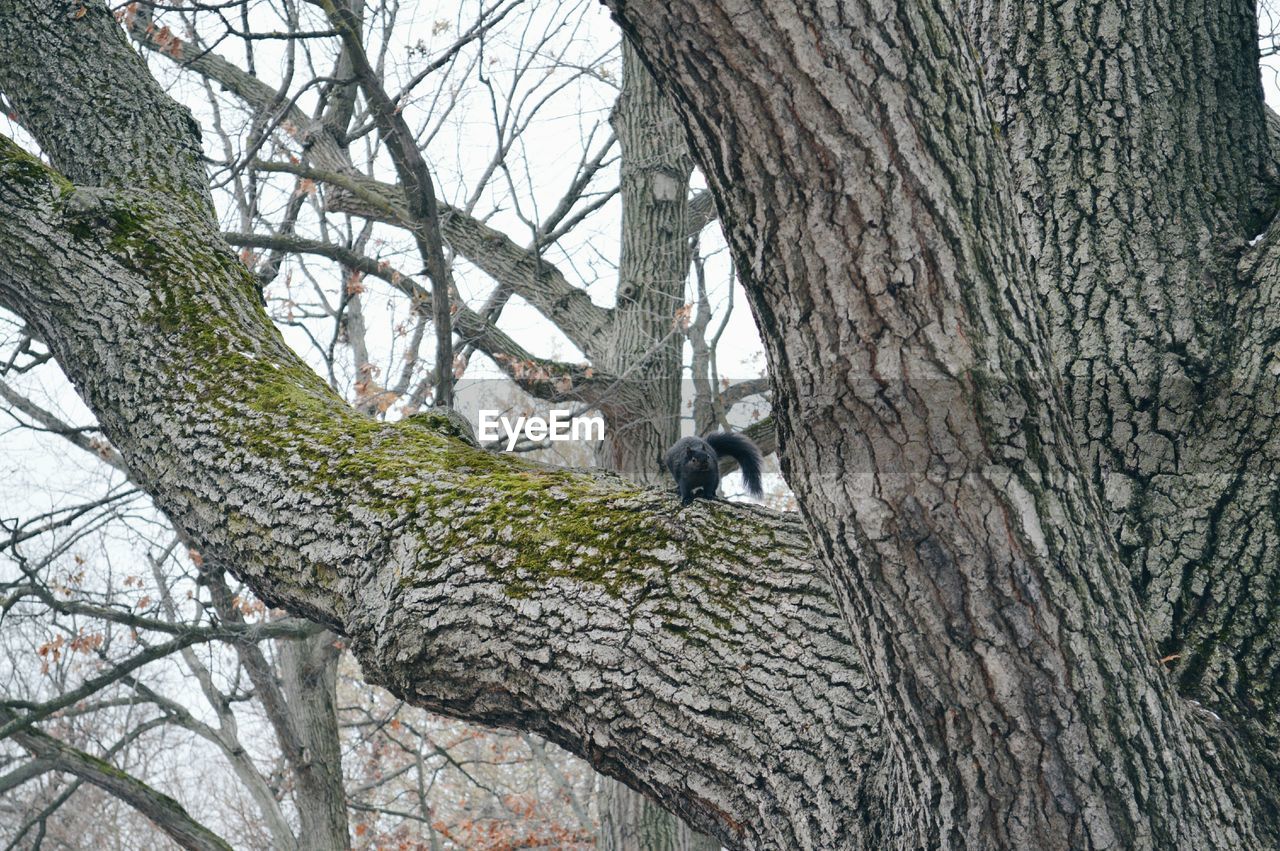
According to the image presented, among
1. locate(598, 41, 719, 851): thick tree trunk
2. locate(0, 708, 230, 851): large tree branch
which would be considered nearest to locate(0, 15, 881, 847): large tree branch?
locate(598, 41, 719, 851): thick tree trunk

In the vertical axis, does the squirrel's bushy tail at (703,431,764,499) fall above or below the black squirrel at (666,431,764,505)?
above

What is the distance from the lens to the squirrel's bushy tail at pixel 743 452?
3516 mm

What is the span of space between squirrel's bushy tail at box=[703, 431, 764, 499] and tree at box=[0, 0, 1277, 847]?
3.39 feet

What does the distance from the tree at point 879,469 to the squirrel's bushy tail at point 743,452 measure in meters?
1.03

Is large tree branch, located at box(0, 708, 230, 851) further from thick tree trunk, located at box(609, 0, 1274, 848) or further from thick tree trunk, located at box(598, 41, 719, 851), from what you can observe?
thick tree trunk, located at box(609, 0, 1274, 848)

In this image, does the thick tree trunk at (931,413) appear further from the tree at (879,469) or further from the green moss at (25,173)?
the green moss at (25,173)

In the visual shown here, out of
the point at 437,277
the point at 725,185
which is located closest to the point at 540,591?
the point at 725,185

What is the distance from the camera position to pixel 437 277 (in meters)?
4.37

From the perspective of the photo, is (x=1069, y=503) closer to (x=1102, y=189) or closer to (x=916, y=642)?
(x=916, y=642)

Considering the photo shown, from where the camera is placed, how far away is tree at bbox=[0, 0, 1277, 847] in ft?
4.88

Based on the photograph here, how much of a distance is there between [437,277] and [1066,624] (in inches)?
134

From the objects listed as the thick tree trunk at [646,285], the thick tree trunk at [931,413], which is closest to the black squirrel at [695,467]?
the thick tree trunk at [931,413]

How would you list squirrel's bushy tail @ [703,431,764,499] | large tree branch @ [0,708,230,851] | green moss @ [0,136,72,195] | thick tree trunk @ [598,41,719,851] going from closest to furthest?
green moss @ [0,136,72,195]
squirrel's bushy tail @ [703,431,764,499]
large tree branch @ [0,708,230,851]
thick tree trunk @ [598,41,719,851]

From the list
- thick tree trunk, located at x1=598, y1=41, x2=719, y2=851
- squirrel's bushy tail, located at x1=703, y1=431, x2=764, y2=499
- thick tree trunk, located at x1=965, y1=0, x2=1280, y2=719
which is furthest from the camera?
thick tree trunk, located at x1=598, y1=41, x2=719, y2=851
